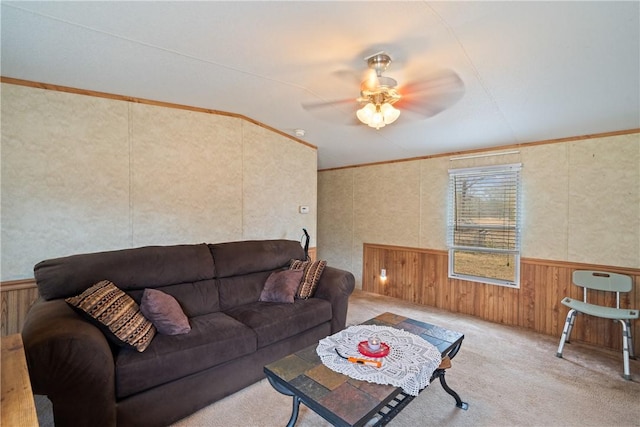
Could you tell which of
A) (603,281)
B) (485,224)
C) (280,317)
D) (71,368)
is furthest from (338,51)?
(603,281)

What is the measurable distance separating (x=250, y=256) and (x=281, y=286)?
45 centimetres

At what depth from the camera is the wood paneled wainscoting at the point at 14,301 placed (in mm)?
2145

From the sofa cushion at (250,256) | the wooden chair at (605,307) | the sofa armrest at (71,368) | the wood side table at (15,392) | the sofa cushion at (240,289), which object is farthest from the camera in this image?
the sofa cushion at (250,256)

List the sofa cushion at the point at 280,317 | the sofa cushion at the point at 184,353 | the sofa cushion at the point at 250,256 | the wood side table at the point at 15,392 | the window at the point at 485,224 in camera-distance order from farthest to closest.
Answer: the window at the point at 485,224
the sofa cushion at the point at 250,256
the sofa cushion at the point at 280,317
the sofa cushion at the point at 184,353
the wood side table at the point at 15,392

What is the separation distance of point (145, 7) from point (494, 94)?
2.58 metres

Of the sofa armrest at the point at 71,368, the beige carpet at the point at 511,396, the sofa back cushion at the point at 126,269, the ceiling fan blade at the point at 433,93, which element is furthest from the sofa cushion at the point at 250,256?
the ceiling fan blade at the point at 433,93

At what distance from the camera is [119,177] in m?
2.60

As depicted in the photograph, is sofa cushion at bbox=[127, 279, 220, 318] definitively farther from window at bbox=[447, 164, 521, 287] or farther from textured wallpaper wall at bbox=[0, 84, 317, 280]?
window at bbox=[447, 164, 521, 287]

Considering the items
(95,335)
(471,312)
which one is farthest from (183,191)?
(471,312)

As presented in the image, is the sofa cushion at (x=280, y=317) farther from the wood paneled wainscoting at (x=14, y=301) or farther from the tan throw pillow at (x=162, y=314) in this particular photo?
the wood paneled wainscoting at (x=14, y=301)

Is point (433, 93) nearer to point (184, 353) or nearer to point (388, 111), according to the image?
point (388, 111)

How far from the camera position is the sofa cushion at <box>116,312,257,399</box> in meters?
1.67

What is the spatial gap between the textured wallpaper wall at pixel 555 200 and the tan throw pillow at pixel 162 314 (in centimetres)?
342

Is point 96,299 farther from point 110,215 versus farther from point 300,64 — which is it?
point 300,64
